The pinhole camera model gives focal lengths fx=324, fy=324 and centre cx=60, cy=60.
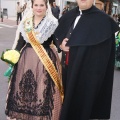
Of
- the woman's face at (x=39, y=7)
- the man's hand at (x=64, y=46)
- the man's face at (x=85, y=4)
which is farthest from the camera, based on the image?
A: the woman's face at (x=39, y=7)

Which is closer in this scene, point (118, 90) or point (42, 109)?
point (42, 109)

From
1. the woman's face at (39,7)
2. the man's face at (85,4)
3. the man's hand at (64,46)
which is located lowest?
the man's hand at (64,46)

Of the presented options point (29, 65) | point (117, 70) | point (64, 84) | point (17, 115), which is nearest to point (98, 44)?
point (64, 84)

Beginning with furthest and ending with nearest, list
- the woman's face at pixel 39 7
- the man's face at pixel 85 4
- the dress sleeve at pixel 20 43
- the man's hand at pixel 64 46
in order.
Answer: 1. the dress sleeve at pixel 20 43
2. the woman's face at pixel 39 7
3. the man's hand at pixel 64 46
4. the man's face at pixel 85 4

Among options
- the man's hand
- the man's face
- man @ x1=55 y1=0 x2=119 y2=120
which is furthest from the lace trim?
the man's face

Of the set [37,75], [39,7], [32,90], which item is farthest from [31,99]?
[39,7]

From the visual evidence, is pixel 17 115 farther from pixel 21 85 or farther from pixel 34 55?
pixel 34 55

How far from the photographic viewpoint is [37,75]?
11.0 ft

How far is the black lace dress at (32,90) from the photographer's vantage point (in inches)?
131

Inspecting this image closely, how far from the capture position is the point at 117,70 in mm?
7062

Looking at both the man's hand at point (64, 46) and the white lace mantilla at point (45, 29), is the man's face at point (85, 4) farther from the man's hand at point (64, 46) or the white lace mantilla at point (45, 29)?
the white lace mantilla at point (45, 29)

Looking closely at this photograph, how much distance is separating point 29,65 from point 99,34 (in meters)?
0.88

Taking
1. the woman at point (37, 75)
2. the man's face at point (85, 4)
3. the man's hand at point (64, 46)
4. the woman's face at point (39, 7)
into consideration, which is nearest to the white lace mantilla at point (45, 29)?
the woman at point (37, 75)

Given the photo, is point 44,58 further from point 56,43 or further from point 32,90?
point 32,90
